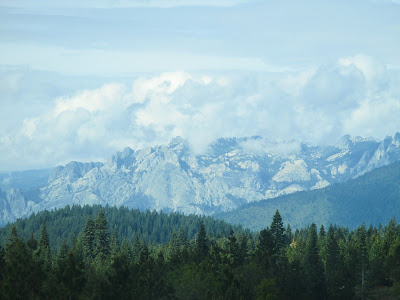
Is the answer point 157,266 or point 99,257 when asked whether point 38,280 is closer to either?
point 157,266

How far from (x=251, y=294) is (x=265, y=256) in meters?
26.7

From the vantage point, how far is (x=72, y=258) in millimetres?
101062

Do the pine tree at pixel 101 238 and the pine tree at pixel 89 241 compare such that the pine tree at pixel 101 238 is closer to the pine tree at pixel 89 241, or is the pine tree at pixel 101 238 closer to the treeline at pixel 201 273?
the treeline at pixel 201 273

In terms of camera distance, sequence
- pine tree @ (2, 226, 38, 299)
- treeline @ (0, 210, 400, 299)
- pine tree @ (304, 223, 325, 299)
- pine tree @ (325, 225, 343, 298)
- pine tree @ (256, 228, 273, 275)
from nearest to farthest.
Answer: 1. pine tree @ (2, 226, 38, 299)
2. treeline @ (0, 210, 400, 299)
3. pine tree @ (256, 228, 273, 275)
4. pine tree @ (325, 225, 343, 298)
5. pine tree @ (304, 223, 325, 299)

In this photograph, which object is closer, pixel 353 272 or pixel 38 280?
pixel 38 280

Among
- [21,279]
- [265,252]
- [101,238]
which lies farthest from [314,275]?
[21,279]

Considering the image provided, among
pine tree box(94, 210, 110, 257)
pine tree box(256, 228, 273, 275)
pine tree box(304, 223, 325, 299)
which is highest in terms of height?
pine tree box(94, 210, 110, 257)

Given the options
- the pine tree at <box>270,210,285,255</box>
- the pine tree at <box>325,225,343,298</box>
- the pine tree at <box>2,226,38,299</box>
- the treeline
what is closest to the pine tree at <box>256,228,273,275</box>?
the treeline

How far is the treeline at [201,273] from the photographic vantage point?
10300 centimetres

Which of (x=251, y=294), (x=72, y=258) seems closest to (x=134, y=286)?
(x=72, y=258)

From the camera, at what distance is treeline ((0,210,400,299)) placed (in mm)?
103000

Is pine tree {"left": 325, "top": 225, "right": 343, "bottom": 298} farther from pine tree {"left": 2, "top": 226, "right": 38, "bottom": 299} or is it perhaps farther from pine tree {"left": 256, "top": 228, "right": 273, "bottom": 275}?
pine tree {"left": 2, "top": 226, "right": 38, "bottom": 299}

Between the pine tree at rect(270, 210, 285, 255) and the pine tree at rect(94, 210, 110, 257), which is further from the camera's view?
the pine tree at rect(94, 210, 110, 257)

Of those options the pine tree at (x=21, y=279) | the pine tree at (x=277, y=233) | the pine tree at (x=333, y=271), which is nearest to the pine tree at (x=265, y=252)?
the pine tree at (x=277, y=233)
